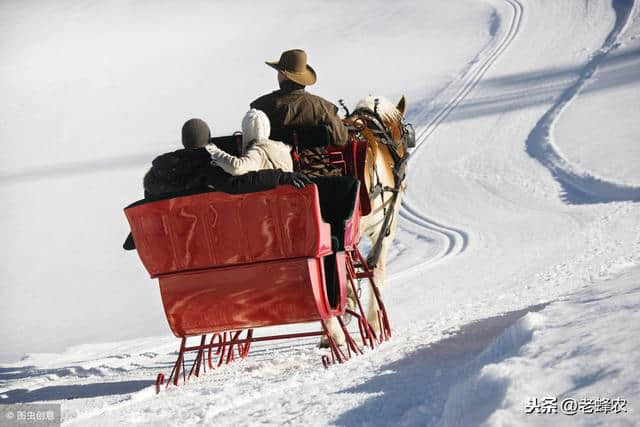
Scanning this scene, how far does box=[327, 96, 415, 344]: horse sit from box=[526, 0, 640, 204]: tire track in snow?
14.4ft

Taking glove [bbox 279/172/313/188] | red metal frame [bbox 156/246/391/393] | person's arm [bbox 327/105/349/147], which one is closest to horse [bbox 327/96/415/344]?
red metal frame [bbox 156/246/391/393]

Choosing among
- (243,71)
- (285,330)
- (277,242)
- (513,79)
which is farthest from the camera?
(243,71)

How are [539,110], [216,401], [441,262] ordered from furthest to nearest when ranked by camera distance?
[539,110]
[441,262]
[216,401]

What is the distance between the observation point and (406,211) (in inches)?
491

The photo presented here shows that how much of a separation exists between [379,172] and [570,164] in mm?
7143

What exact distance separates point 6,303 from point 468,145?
321 inches

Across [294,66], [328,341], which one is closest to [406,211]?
[294,66]

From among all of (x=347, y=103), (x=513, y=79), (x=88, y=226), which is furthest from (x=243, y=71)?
(x=88, y=226)

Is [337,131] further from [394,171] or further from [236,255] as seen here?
[236,255]

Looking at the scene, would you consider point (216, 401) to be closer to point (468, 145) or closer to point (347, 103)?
point (468, 145)

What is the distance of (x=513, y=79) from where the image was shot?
20.6m

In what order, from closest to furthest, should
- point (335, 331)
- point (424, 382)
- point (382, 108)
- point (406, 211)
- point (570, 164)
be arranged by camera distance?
point (424, 382), point (335, 331), point (382, 108), point (406, 211), point (570, 164)

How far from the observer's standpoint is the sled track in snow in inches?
401

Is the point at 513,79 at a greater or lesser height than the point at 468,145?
greater
